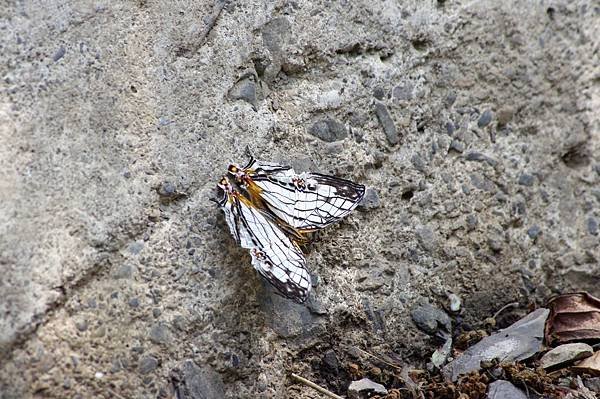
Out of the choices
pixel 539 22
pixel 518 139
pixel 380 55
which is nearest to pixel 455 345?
pixel 518 139

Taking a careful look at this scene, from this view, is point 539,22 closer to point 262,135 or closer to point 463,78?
point 463,78

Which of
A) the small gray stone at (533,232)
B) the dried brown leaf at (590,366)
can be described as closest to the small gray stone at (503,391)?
the dried brown leaf at (590,366)

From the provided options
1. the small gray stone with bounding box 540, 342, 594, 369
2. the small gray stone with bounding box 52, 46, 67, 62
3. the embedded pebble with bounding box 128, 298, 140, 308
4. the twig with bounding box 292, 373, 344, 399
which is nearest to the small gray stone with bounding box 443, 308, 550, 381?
the small gray stone with bounding box 540, 342, 594, 369

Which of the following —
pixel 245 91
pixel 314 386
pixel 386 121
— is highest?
pixel 245 91

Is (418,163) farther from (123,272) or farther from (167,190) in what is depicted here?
(123,272)

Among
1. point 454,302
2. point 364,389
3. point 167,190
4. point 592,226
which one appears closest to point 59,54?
point 167,190

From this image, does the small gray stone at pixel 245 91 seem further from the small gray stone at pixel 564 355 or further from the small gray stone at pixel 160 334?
the small gray stone at pixel 564 355
